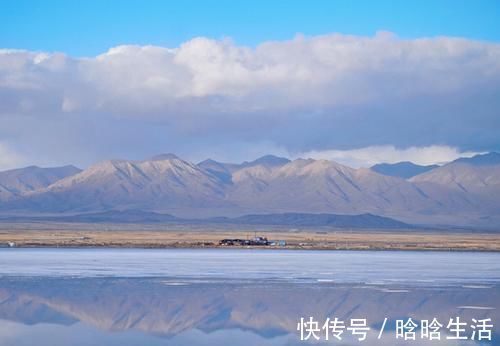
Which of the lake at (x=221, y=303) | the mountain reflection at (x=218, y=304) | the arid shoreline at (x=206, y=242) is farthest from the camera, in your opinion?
the arid shoreline at (x=206, y=242)

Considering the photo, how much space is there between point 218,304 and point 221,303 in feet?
0.92

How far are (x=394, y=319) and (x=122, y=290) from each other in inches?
431

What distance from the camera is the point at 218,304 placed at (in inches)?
1137

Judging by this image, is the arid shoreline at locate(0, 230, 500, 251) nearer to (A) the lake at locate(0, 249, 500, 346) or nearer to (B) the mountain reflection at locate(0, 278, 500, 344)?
(A) the lake at locate(0, 249, 500, 346)

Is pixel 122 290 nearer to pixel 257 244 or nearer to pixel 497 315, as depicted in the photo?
pixel 497 315

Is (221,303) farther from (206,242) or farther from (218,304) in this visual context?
(206,242)

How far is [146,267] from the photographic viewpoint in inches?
1806

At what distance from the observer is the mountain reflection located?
81.3ft

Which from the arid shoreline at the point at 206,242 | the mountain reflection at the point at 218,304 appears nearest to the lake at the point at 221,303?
the mountain reflection at the point at 218,304

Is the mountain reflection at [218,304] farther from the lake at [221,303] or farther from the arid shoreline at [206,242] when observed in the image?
the arid shoreline at [206,242]

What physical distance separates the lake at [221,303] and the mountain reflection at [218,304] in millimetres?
30

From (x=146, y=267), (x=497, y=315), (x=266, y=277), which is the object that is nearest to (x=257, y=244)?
(x=146, y=267)

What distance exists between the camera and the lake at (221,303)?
22469 mm

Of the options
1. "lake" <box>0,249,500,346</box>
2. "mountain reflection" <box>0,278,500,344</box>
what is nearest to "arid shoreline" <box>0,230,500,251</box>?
"lake" <box>0,249,500,346</box>
